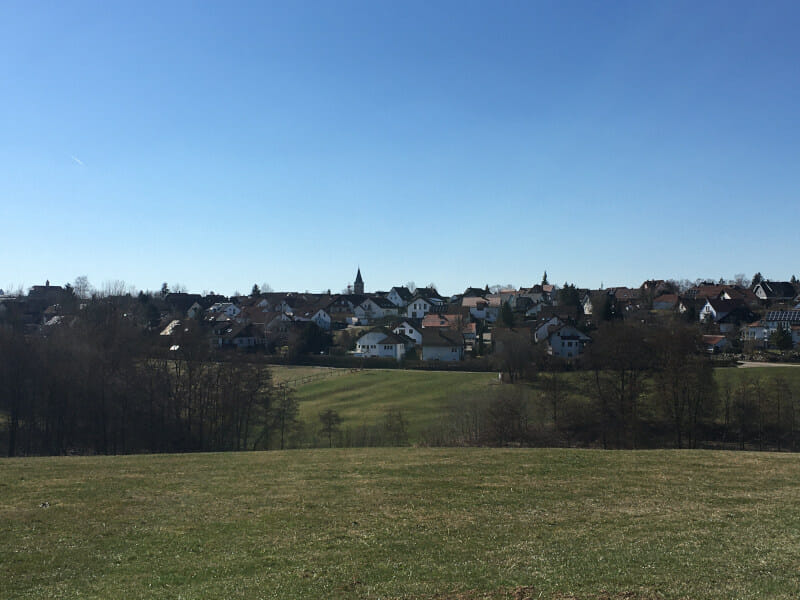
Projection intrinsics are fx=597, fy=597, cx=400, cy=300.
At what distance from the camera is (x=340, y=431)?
45.6 m

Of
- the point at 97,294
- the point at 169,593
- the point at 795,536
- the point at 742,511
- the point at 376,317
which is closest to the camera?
the point at 169,593

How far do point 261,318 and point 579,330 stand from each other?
63630 millimetres

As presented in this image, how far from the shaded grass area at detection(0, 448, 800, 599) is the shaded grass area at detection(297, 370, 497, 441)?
24.9 meters

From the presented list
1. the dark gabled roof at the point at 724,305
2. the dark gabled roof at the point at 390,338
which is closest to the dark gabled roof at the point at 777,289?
the dark gabled roof at the point at 724,305

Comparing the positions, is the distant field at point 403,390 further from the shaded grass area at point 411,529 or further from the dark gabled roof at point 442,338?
the shaded grass area at point 411,529

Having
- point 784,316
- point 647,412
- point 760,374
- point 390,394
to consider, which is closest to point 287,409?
point 390,394

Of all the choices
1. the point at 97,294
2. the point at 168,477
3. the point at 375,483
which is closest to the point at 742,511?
the point at 375,483

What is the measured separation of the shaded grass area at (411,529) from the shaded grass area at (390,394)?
2490 centimetres

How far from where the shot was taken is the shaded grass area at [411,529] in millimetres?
11039

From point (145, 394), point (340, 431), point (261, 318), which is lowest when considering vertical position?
point (340, 431)

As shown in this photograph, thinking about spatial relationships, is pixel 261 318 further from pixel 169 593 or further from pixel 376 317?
A: pixel 169 593

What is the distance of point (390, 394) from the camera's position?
6072 centimetres

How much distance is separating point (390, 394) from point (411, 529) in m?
46.2

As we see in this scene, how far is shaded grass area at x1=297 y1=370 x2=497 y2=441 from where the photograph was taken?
51.5m
